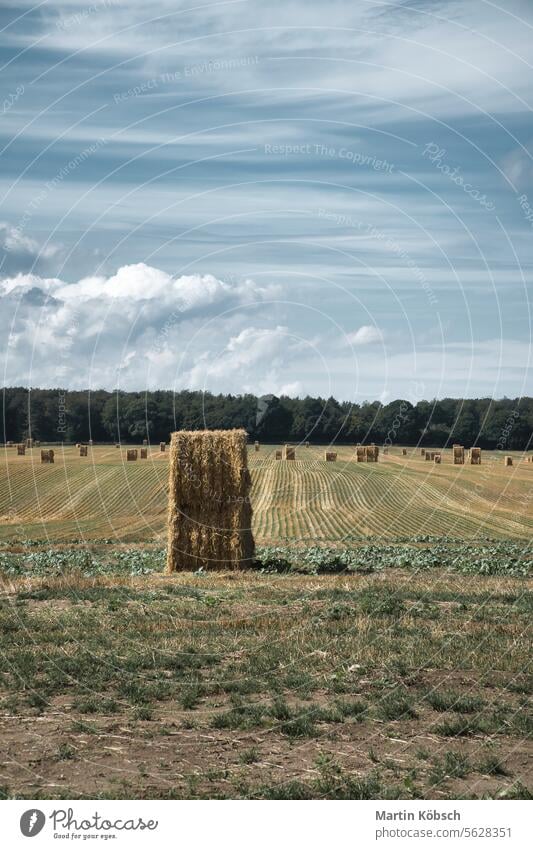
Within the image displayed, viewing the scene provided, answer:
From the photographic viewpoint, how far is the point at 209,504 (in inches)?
1140

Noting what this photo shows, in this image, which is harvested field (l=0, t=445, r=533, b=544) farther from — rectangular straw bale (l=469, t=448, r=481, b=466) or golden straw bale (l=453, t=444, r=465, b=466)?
golden straw bale (l=453, t=444, r=465, b=466)

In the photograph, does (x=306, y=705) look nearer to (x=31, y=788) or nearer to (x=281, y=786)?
(x=281, y=786)

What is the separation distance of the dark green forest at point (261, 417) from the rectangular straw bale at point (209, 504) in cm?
2152

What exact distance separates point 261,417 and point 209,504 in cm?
3717

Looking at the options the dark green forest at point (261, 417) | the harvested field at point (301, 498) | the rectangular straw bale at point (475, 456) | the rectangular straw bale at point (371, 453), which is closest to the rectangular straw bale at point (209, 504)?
the harvested field at point (301, 498)

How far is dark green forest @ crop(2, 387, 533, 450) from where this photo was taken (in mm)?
63875

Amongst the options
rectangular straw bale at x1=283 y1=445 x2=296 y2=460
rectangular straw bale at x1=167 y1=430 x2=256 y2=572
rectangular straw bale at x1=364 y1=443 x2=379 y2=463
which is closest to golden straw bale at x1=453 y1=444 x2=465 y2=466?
rectangular straw bale at x1=364 y1=443 x2=379 y2=463

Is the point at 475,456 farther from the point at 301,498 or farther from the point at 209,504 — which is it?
the point at 209,504

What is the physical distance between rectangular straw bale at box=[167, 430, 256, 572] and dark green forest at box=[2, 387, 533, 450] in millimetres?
21523

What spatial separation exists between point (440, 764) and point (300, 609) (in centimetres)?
858

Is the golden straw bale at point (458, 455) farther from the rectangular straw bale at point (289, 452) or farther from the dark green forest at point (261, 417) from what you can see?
the rectangular straw bale at point (289, 452)

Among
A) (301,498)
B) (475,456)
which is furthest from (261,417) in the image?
(475,456)

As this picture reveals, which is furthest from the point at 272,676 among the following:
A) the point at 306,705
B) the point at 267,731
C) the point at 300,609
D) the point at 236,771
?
the point at 300,609

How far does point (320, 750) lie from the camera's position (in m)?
10.1
